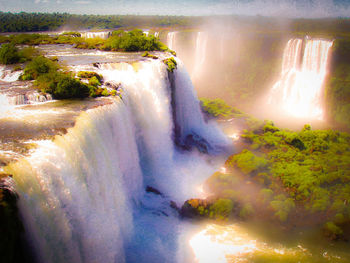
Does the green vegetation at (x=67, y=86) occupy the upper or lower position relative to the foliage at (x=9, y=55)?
lower

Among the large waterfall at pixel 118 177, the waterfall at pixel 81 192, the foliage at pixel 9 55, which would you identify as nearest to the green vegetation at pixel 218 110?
the large waterfall at pixel 118 177

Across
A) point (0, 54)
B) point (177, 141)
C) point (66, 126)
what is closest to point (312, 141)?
point (177, 141)

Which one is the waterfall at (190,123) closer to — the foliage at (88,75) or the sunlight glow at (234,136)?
the sunlight glow at (234,136)

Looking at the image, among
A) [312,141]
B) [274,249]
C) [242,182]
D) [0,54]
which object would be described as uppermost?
[0,54]

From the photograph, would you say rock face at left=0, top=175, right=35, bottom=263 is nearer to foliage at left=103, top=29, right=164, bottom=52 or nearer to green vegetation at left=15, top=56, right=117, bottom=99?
green vegetation at left=15, top=56, right=117, bottom=99

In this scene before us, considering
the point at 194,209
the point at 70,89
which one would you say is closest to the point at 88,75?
the point at 70,89

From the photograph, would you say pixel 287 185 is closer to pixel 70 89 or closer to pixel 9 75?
pixel 70 89

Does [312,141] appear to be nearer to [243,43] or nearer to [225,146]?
[225,146]
